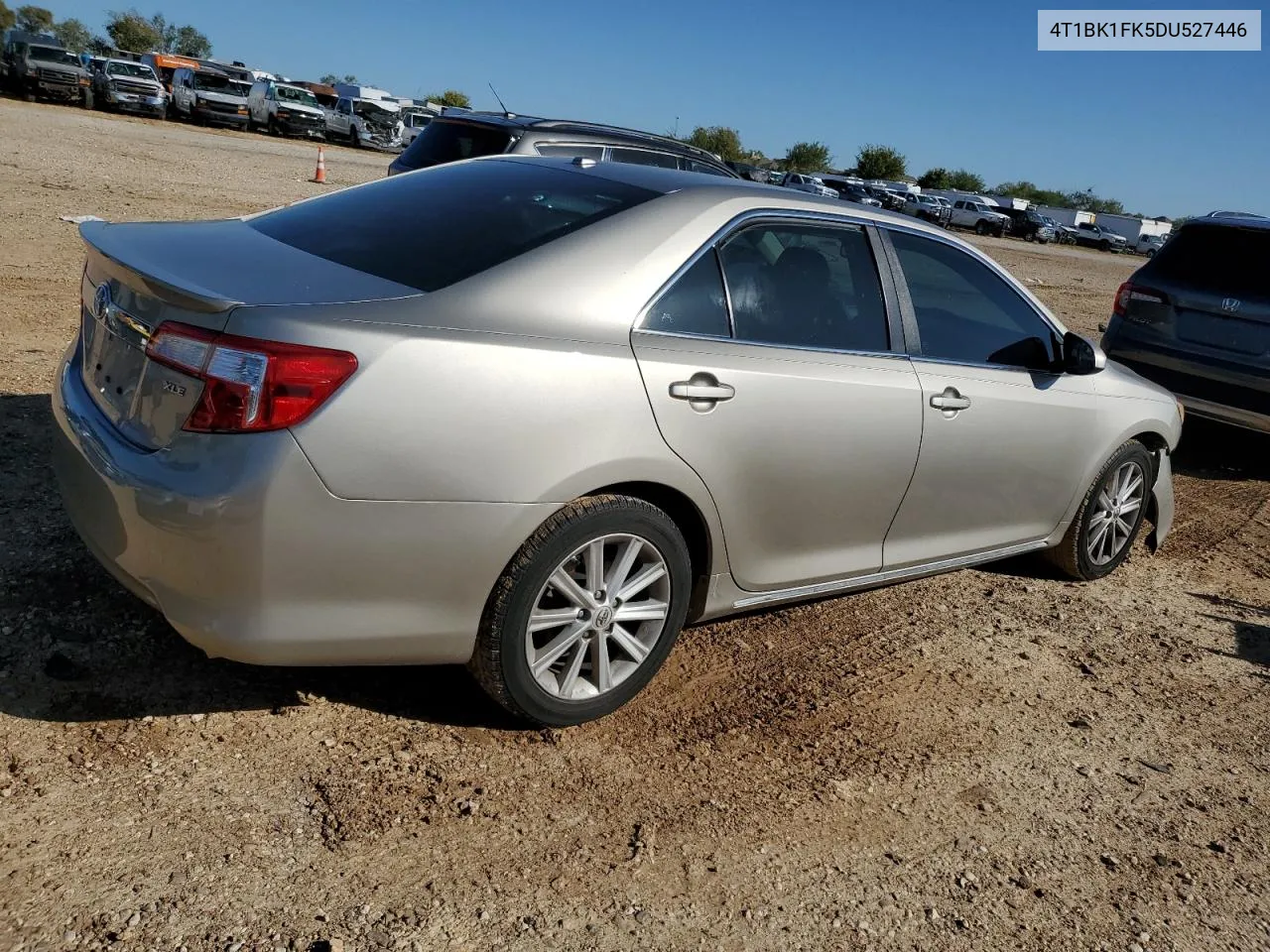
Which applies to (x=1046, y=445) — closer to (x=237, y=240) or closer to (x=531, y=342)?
(x=531, y=342)

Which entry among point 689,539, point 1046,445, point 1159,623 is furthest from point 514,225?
point 1159,623

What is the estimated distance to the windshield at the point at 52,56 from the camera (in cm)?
3666

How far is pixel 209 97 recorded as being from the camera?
126 ft

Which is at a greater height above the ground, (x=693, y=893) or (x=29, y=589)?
(x=29, y=589)

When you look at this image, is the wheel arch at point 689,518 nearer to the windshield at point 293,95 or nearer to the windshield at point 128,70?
the windshield at point 128,70

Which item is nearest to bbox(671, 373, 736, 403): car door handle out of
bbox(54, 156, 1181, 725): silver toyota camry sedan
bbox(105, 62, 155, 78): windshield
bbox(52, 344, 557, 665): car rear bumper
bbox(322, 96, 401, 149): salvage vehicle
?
bbox(54, 156, 1181, 725): silver toyota camry sedan

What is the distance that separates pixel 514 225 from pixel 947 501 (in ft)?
6.58

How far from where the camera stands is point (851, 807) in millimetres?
3293

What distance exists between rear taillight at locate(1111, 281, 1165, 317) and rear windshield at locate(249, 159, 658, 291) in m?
5.62

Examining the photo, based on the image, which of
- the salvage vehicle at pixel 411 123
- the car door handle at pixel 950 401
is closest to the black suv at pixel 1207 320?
the car door handle at pixel 950 401

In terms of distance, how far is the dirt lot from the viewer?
2637mm

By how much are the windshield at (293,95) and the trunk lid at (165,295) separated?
40.6 meters

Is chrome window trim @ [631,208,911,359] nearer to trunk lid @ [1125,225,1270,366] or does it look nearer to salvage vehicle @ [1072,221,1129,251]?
trunk lid @ [1125,225,1270,366]

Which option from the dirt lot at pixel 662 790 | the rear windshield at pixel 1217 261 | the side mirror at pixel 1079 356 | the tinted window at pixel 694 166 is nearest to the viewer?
the dirt lot at pixel 662 790
